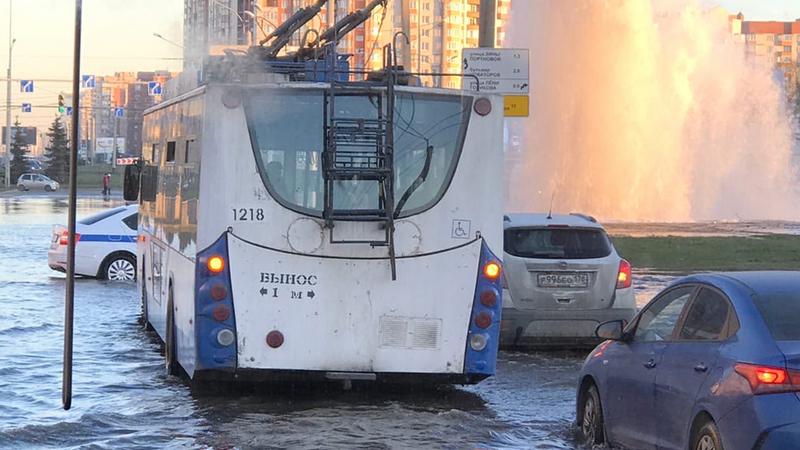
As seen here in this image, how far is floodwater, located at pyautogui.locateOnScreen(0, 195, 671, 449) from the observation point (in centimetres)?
978

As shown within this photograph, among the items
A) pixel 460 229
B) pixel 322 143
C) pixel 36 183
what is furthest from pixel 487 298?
pixel 36 183

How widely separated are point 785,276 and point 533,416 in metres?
3.70

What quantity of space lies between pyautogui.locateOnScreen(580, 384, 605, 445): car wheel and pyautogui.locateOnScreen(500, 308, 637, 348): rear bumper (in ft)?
15.2

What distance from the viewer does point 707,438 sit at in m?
7.29

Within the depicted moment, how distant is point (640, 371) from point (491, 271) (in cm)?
284

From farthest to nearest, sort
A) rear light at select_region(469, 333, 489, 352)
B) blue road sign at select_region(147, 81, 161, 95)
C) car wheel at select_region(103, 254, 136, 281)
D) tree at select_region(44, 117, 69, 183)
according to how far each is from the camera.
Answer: tree at select_region(44, 117, 69, 183) < blue road sign at select_region(147, 81, 161, 95) < car wheel at select_region(103, 254, 136, 281) < rear light at select_region(469, 333, 489, 352)

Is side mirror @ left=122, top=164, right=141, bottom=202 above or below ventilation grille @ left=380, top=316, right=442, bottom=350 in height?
above

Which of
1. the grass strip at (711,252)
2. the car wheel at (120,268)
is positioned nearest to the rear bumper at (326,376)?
the car wheel at (120,268)

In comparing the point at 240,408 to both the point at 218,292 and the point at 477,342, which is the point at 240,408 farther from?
the point at 477,342

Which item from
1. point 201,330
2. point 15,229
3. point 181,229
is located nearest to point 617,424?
point 201,330

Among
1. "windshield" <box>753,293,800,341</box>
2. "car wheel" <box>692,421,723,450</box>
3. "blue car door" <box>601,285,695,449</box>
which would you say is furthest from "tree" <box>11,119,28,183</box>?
"windshield" <box>753,293,800,341</box>

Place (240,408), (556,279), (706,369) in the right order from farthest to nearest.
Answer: (556,279) → (240,408) → (706,369)

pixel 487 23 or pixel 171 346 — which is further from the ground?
pixel 487 23

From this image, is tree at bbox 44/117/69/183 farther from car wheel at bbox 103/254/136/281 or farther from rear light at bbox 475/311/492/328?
rear light at bbox 475/311/492/328
